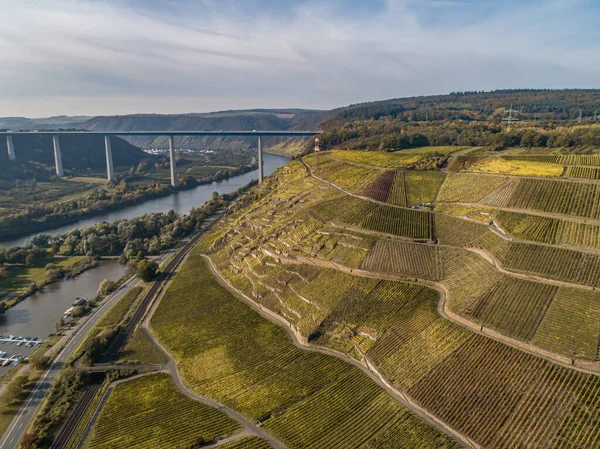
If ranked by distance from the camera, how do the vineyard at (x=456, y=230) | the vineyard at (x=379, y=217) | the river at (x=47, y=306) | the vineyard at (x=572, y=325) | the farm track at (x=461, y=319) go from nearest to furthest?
the farm track at (x=461, y=319)
the vineyard at (x=572, y=325)
the vineyard at (x=456, y=230)
the river at (x=47, y=306)
the vineyard at (x=379, y=217)

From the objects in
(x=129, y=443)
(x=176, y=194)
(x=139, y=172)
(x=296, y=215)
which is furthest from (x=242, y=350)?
(x=139, y=172)

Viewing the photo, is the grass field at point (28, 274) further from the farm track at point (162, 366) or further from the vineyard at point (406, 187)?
the vineyard at point (406, 187)

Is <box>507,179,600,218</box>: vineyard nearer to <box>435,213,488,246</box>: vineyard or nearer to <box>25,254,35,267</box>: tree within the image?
<box>435,213,488,246</box>: vineyard

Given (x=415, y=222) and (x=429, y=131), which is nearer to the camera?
(x=415, y=222)

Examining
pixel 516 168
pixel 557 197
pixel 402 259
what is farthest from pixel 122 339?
pixel 516 168

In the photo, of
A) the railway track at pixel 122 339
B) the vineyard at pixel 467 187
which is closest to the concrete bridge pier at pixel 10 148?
the railway track at pixel 122 339

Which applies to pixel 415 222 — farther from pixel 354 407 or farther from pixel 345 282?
pixel 354 407
